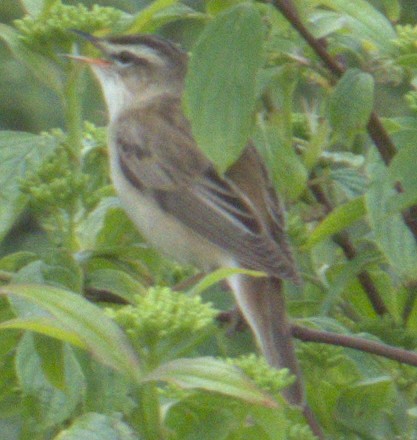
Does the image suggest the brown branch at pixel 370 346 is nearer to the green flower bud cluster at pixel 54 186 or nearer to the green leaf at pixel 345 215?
the green leaf at pixel 345 215

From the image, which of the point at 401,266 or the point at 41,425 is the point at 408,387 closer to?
the point at 401,266

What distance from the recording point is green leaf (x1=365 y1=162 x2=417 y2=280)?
8.07 ft

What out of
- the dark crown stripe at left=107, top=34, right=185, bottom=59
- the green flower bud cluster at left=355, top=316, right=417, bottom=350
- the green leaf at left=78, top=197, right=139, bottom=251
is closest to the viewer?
the green flower bud cluster at left=355, top=316, right=417, bottom=350

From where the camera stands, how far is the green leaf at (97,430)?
5.75 feet

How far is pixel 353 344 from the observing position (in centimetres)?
235

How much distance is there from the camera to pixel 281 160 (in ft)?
8.82

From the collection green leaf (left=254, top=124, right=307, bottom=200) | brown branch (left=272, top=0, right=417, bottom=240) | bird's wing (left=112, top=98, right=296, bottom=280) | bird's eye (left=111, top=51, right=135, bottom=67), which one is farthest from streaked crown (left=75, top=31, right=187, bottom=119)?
brown branch (left=272, top=0, right=417, bottom=240)

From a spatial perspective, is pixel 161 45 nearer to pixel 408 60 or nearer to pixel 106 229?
pixel 106 229

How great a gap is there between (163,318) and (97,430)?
19cm

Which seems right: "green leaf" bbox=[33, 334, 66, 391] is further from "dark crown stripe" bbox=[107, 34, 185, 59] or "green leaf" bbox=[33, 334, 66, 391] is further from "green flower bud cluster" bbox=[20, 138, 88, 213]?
"dark crown stripe" bbox=[107, 34, 185, 59]

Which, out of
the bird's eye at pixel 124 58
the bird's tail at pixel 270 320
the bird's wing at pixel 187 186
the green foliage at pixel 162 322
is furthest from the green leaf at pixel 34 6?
the bird's eye at pixel 124 58

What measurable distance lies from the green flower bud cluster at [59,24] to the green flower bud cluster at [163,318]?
95 cm

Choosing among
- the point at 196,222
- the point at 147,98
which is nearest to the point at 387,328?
the point at 196,222

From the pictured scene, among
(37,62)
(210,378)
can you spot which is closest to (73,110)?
(37,62)
